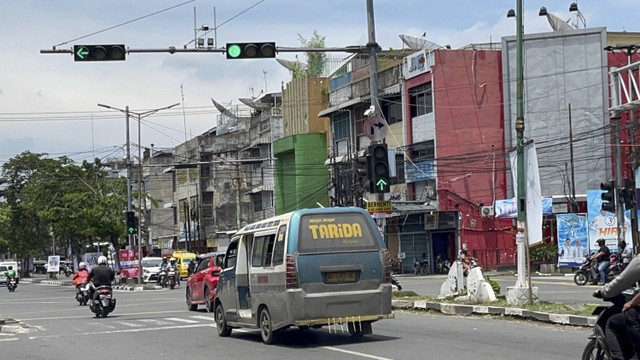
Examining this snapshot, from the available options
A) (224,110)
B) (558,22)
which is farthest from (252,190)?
(558,22)

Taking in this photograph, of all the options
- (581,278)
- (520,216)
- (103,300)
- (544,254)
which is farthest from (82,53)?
(544,254)

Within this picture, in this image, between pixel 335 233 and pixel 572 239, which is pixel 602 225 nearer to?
pixel 572 239

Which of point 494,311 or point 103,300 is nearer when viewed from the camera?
point 494,311

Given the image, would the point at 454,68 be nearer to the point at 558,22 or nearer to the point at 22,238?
the point at 558,22

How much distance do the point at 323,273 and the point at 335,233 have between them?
705 millimetres

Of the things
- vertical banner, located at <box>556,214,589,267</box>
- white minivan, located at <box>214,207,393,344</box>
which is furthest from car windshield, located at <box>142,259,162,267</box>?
white minivan, located at <box>214,207,393,344</box>

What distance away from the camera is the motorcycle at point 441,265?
53084 mm

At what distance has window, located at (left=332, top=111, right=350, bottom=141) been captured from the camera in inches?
2450

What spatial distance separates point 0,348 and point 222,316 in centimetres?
416

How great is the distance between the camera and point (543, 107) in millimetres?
51438

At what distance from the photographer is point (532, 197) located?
1909 cm

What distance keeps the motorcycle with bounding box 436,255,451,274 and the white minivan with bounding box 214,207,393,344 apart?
38.4m

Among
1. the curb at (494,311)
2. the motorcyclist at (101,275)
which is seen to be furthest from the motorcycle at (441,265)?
the motorcyclist at (101,275)

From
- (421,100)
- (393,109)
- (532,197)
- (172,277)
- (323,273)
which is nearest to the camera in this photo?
(323,273)
